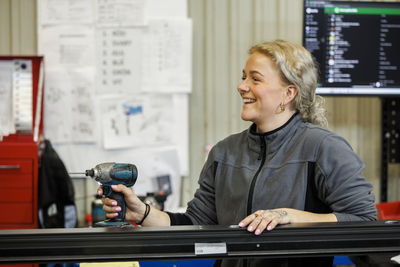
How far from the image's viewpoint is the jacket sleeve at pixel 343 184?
1.50 meters

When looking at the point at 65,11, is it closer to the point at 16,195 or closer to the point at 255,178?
the point at 16,195

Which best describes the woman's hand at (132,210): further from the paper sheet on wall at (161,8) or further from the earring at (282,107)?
the paper sheet on wall at (161,8)

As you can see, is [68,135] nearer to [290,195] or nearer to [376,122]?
[290,195]

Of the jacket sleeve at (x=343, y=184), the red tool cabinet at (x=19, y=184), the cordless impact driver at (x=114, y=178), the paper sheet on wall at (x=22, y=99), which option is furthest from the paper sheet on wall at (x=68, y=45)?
the jacket sleeve at (x=343, y=184)

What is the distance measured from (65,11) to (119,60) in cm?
41

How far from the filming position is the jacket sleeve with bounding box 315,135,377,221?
1.50 metres

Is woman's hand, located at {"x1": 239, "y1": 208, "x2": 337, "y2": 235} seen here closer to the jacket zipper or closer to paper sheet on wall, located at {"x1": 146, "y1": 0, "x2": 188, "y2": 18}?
the jacket zipper

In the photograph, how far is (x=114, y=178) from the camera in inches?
57.4

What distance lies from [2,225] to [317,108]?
1.69 metres

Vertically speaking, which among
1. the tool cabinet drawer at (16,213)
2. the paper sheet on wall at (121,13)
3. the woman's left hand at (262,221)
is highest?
the paper sheet on wall at (121,13)

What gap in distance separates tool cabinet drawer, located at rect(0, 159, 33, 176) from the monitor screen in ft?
5.16

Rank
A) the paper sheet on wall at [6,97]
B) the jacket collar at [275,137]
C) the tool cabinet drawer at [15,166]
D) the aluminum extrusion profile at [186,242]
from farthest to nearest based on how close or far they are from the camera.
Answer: the paper sheet on wall at [6,97], the tool cabinet drawer at [15,166], the jacket collar at [275,137], the aluminum extrusion profile at [186,242]

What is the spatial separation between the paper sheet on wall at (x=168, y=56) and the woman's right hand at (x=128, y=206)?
1.24 metres

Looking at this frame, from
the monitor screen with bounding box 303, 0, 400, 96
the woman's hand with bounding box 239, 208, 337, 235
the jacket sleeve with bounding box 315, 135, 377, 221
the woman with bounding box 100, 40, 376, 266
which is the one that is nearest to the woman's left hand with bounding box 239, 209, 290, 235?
the woman's hand with bounding box 239, 208, 337, 235
